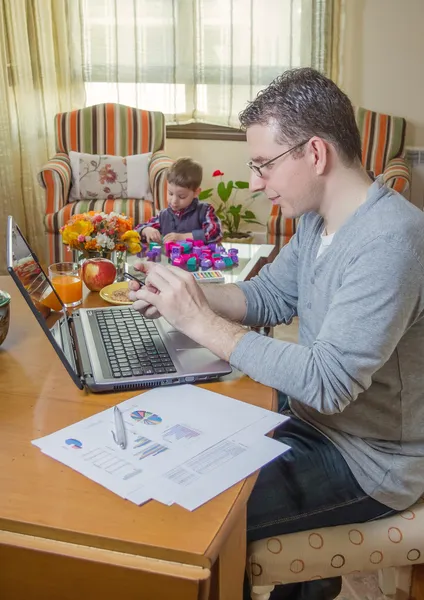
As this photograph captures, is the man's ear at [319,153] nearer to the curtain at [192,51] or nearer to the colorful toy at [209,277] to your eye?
the colorful toy at [209,277]

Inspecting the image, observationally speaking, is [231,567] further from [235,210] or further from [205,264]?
[235,210]

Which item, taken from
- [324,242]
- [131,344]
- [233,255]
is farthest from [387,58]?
[131,344]

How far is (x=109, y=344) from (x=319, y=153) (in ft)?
1.71

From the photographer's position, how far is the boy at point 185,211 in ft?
9.89

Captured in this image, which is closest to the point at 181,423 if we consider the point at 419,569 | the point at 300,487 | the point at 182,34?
the point at 300,487

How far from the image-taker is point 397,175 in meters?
3.77

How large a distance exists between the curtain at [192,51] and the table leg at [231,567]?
12.2 ft

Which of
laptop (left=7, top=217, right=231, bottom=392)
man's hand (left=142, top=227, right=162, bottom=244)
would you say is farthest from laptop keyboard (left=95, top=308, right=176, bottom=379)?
man's hand (left=142, top=227, right=162, bottom=244)

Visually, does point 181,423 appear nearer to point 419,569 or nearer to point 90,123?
point 419,569

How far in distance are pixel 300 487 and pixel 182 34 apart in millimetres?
3733

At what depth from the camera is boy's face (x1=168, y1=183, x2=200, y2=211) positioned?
9.91 ft

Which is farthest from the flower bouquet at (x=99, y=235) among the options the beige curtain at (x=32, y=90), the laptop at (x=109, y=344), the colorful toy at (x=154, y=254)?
the beige curtain at (x=32, y=90)

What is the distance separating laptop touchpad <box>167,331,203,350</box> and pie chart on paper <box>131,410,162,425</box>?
25 cm

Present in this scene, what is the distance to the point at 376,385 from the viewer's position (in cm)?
115
